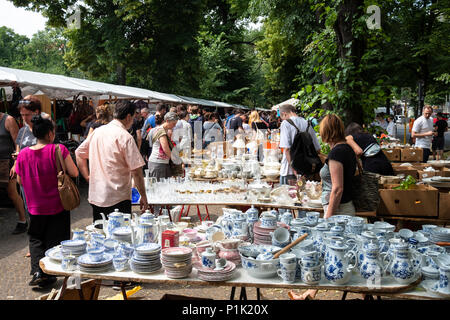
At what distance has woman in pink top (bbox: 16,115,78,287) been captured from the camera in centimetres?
362

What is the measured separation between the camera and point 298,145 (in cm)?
498

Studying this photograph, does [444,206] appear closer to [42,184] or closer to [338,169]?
[338,169]

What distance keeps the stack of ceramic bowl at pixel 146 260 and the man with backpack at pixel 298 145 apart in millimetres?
2957

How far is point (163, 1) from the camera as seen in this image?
685 inches

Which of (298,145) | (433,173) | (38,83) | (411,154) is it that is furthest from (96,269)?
(411,154)

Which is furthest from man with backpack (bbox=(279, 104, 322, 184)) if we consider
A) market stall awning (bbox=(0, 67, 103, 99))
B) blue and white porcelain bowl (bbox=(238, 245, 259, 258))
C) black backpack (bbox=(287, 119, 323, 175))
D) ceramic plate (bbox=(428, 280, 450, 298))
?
market stall awning (bbox=(0, 67, 103, 99))

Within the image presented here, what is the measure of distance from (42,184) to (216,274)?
218 cm

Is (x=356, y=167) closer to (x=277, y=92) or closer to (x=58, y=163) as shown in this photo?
(x=58, y=163)

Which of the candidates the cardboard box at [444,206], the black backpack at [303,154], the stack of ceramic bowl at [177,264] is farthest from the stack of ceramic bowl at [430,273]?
the black backpack at [303,154]

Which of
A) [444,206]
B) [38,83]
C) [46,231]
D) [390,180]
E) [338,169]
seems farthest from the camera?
[38,83]

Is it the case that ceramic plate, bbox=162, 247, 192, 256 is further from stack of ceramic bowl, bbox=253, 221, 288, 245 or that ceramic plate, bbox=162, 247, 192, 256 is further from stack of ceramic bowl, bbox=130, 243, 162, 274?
stack of ceramic bowl, bbox=253, 221, 288, 245

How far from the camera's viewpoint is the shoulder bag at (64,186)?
361 cm

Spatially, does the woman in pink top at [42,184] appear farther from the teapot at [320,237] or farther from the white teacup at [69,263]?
the teapot at [320,237]
